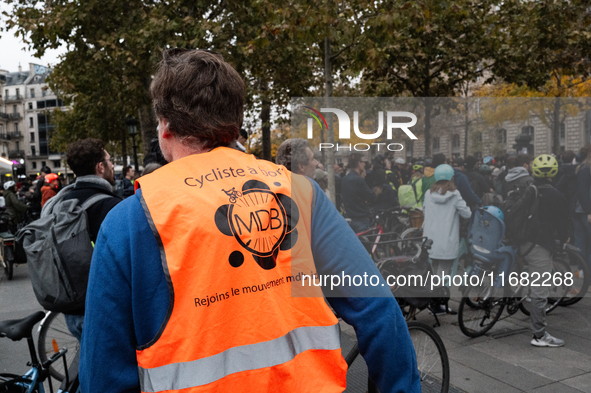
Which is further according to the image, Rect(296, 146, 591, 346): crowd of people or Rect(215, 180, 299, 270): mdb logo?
Rect(296, 146, 591, 346): crowd of people

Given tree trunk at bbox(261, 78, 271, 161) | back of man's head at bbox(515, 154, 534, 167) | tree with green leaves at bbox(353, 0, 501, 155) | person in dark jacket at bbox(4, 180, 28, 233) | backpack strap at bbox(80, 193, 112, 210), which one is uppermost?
tree with green leaves at bbox(353, 0, 501, 155)

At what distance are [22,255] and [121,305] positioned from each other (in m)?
8.75

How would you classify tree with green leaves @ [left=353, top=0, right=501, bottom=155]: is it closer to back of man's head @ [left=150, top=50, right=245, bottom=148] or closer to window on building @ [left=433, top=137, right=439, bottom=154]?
window on building @ [left=433, top=137, right=439, bottom=154]

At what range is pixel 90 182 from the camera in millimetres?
3270

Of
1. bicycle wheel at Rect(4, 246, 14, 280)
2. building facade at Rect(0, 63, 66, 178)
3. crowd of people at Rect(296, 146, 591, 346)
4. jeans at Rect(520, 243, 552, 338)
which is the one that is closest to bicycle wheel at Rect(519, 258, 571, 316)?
crowd of people at Rect(296, 146, 591, 346)

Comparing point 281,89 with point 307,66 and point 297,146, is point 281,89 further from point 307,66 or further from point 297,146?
point 297,146

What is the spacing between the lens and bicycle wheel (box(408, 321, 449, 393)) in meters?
3.50

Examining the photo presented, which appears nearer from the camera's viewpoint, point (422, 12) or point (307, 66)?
point (422, 12)

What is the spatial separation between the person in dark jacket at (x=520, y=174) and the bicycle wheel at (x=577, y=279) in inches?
58.9

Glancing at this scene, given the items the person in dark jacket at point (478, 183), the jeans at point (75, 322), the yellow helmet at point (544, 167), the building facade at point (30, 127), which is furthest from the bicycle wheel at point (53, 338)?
the building facade at point (30, 127)

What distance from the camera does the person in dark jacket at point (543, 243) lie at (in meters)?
5.04

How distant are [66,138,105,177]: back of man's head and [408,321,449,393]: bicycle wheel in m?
2.42

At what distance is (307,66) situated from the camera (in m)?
15.4

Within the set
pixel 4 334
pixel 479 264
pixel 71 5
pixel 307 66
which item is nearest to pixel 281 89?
pixel 307 66
